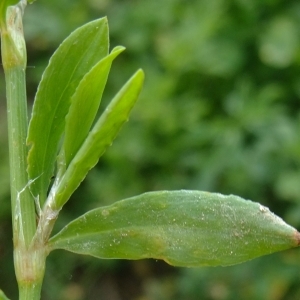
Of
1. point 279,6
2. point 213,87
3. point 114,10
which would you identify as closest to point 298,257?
point 213,87

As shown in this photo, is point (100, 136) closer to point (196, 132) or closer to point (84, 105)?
point (84, 105)

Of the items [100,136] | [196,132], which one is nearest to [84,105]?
[100,136]

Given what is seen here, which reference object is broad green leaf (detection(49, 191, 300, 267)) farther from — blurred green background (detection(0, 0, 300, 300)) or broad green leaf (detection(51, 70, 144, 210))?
blurred green background (detection(0, 0, 300, 300))

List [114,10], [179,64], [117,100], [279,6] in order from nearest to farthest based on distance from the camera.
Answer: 1. [117,100]
2. [179,64]
3. [279,6]
4. [114,10]

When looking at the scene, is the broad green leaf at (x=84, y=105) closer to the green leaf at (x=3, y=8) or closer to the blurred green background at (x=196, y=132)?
the green leaf at (x=3, y=8)

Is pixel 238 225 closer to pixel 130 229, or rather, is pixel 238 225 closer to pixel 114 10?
pixel 130 229
